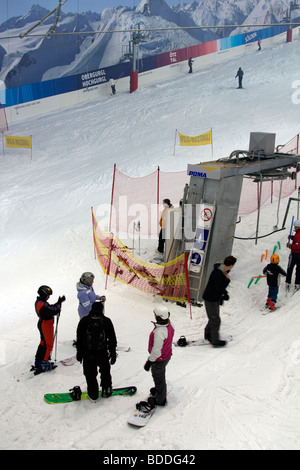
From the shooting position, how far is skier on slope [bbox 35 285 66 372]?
651 centimetres

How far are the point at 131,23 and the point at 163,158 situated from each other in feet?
39.4

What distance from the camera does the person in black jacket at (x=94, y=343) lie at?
18.1 feet

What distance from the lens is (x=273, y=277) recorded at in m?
8.38

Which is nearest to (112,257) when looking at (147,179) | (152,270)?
(152,270)

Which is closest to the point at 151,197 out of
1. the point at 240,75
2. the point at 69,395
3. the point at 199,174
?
the point at 199,174

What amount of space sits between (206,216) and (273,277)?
1628 mm

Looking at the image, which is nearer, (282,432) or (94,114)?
(282,432)

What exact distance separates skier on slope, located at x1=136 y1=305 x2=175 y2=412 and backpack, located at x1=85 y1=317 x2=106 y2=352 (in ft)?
1.75

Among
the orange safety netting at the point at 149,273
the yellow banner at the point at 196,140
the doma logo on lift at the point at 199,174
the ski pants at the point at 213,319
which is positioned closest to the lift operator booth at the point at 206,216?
the doma logo on lift at the point at 199,174

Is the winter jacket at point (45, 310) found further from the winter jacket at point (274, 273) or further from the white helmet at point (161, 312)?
the winter jacket at point (274, 273)

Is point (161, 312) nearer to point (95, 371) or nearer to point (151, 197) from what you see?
point (95, 371)

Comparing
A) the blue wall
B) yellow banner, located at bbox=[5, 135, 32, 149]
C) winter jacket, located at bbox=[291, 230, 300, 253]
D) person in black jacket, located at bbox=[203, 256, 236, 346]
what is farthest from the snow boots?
the blue wall

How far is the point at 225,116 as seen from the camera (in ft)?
72.8
